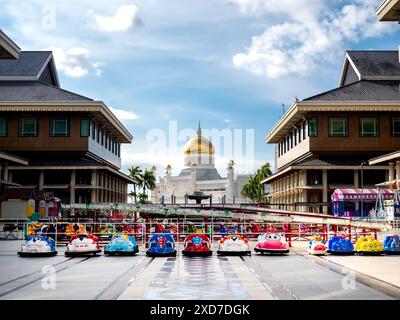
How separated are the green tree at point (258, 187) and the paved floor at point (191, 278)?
103 m

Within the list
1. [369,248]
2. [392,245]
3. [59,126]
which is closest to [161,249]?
[369,248]

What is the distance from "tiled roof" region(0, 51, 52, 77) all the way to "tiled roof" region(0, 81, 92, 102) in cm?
160

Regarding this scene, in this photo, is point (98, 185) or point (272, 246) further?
point (98, 185)

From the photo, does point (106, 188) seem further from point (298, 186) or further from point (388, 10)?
point (388, 10)

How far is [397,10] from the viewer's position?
3322 cm

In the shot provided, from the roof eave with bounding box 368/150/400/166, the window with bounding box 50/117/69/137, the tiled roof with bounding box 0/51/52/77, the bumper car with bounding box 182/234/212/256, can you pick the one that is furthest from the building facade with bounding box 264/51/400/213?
the bumper car with bounding box 182/234/212/256

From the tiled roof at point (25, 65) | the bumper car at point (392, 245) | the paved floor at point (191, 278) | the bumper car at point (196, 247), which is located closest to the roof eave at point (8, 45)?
the paved floor at point (191, 278)

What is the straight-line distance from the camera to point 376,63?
277 feet

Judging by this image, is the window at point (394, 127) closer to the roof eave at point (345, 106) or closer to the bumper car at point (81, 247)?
the roof eave at point (345, 106)

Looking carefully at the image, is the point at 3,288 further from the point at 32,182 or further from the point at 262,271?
the point at 32,182

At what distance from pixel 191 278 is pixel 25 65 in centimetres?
7156

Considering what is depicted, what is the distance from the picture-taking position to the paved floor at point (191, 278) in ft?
52.2

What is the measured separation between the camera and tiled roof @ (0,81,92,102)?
7519 cm

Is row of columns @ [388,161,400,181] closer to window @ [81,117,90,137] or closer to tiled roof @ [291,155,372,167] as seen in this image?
tiled roof @ [291,155,372,167]
